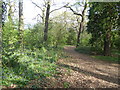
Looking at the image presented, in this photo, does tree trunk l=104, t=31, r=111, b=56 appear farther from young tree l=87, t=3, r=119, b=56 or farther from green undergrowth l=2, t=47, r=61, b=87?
green undergrowth l=2, t=47, r=61, b=87

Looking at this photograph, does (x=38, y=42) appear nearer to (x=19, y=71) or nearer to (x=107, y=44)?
(x=19, y=71)

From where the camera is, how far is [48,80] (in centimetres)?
378

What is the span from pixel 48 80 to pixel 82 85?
47.5 inches

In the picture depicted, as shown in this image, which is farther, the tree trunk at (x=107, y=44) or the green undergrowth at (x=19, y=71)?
the tree trunk at (x=107, y=44)

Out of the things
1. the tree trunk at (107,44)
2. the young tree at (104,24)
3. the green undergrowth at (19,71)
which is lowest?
the green undergrowth at (19,71)

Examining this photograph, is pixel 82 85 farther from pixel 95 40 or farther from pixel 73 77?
pixel 95 40

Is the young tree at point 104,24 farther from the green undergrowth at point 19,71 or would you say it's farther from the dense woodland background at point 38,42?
the green undergrowth at point 19,71

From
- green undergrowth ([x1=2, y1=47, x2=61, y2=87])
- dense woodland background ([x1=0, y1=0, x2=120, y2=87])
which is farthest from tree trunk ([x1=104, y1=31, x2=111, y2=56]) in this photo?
green undergrowth ([x1=2, y1=47, x2=61, y2=87])

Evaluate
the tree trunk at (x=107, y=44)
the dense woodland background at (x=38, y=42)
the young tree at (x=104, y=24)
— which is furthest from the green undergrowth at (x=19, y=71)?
the tree trunk at (x=107, y=44)

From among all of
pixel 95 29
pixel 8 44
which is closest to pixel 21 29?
pixel 8 44

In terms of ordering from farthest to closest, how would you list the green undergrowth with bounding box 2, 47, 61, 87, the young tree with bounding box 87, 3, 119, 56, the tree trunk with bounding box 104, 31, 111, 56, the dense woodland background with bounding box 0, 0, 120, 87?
the tree trunk with bounding box 104, 31, 111, 56 < the young tree with bounding box 87, 3, 119, 56 < the dense woodland background with bounding box 0, 0, 120, 87 < the green undergrowth with bounding box 2, 47, 61, 87

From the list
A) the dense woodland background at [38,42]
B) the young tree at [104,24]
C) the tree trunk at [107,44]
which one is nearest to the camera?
the dense woodland background at [38,42]

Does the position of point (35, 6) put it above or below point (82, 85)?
above

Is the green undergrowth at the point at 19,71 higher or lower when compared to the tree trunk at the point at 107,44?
lower
